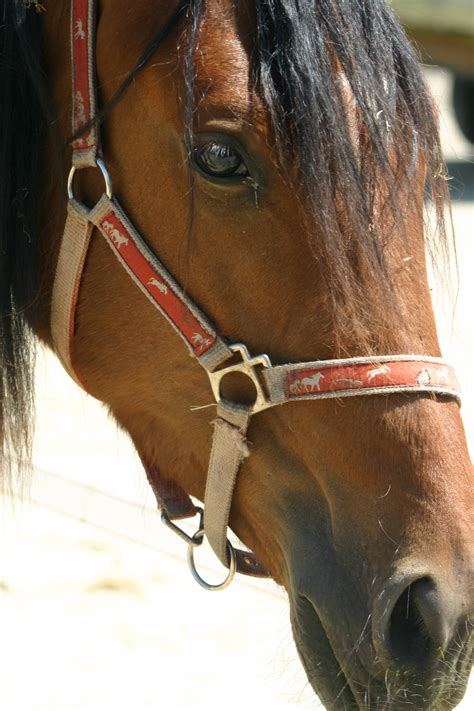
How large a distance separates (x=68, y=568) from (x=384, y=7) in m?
2.80

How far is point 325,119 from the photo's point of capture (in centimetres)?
162

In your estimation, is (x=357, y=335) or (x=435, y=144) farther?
(x=435, y=144)

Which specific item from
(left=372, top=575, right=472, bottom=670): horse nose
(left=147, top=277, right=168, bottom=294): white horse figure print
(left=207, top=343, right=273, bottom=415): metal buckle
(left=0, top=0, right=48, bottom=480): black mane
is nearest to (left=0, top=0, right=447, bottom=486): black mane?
(left=0, top=0, right=48, bottom=480): black mane

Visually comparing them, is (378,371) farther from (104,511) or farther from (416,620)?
(104,511)

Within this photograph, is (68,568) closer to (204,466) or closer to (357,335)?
(204,466)

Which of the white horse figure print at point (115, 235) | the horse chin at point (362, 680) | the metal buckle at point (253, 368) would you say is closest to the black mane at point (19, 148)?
the white horse figure print at point (115, 235)

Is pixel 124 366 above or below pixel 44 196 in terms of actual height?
Result: below

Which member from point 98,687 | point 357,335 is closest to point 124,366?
point 357,335

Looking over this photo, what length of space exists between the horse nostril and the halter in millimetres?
323

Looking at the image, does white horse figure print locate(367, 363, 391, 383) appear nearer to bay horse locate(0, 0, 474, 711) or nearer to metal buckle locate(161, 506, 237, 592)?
bay horse locate(0, 0, 474, 711)

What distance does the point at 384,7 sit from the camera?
181 centimetres

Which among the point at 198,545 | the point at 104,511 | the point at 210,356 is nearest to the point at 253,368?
the point at 210,356

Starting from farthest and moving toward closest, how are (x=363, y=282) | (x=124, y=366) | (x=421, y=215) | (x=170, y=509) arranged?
(x=170, y=509) < (x=124, y=366) < (x=421, y=215) < (x=363, y=282)

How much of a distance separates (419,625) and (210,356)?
1.86 feet
